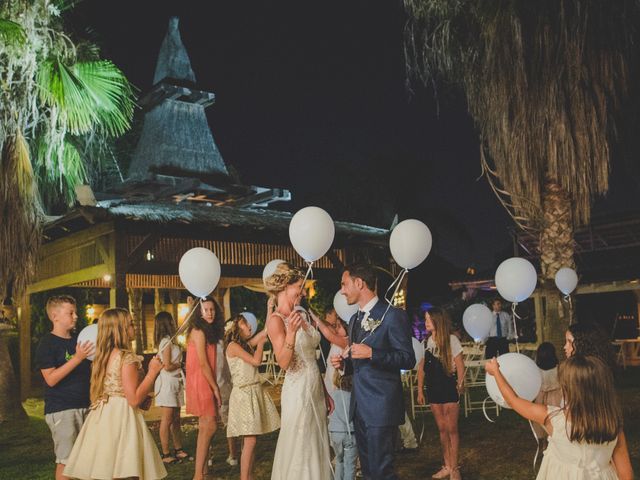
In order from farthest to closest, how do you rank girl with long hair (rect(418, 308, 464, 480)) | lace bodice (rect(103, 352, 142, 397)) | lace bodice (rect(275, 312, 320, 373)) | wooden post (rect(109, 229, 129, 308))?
wooden post (rect(109, 229, 129, 308)) → girl with long hair (rect(418, 308, 464, 480)) → lace bodice (rect(275, 312, 320, 373)) → lace bodice (rect(103, 352, 142, 397))

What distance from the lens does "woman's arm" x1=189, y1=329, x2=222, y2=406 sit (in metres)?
6.65

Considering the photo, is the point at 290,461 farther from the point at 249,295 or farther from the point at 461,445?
the point at 249,295

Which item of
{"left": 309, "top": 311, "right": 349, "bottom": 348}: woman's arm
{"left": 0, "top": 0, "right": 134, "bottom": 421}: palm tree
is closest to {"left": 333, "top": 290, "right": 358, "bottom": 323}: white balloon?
{"left": 309, "top": 311, "right": 349, "bottom": 348}: woman's arm

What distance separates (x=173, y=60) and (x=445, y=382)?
15.8 m

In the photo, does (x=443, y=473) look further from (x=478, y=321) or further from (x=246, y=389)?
(x=478, y=321)

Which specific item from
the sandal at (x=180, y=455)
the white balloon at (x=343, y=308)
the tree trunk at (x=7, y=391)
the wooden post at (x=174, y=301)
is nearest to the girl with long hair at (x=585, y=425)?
the white balloon at (x=343, y=308)

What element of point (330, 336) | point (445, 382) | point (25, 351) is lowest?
point (445, 382)

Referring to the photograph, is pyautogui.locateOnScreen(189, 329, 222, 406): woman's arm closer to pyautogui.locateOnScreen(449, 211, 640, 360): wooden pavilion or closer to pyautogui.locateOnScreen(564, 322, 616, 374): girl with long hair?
pyautogui.locateOnScreen(564, 322, 616, 374): girl with long hair

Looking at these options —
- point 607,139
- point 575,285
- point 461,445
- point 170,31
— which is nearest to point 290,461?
point 461,445

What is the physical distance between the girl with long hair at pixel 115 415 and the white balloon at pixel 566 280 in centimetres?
585

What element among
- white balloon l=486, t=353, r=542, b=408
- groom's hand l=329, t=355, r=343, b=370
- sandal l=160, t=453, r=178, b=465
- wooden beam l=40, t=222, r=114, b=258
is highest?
wooden beam l=40, t=222, r=114, b=258

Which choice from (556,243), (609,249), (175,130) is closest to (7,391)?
(556,243)

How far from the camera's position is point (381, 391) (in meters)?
4.61

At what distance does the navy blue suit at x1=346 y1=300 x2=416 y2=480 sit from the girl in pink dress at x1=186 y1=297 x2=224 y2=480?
2322 millimetres
